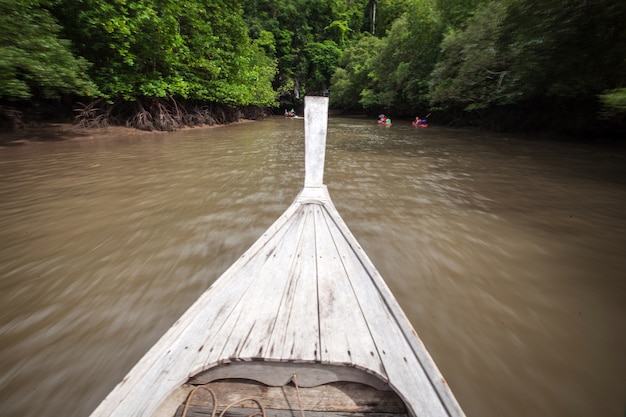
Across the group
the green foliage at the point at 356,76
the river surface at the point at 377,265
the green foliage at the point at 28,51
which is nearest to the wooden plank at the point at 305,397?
the river surface at the point at 377,265

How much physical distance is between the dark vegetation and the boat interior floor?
6.04 meters

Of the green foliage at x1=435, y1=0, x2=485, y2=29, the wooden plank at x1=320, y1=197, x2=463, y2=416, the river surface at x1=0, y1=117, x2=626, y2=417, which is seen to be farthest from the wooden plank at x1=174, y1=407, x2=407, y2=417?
the green foliage at x1=435, y1=0, x2=485, y2=29

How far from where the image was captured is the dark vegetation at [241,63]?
5664 mm

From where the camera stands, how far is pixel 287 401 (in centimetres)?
106

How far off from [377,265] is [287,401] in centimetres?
167

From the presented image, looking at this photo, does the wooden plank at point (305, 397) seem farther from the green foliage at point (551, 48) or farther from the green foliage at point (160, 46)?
the green foliage at point (160, 46)

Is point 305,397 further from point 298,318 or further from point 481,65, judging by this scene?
point 481,65

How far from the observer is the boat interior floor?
3.32ft

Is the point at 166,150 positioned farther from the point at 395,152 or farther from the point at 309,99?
the point at 395,152

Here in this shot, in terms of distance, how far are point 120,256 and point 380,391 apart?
106 inches

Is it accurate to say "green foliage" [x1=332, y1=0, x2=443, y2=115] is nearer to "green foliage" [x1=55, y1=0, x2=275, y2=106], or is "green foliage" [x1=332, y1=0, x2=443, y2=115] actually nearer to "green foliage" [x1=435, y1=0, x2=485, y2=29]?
"green foliage" [x1=435, y1=0, x2=485, y2=29]

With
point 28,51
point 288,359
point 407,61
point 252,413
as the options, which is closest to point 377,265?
point 288,359

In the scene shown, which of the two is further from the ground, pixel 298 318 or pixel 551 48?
pixel 551 48

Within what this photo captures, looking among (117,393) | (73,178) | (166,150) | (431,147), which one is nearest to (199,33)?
(166,150)
